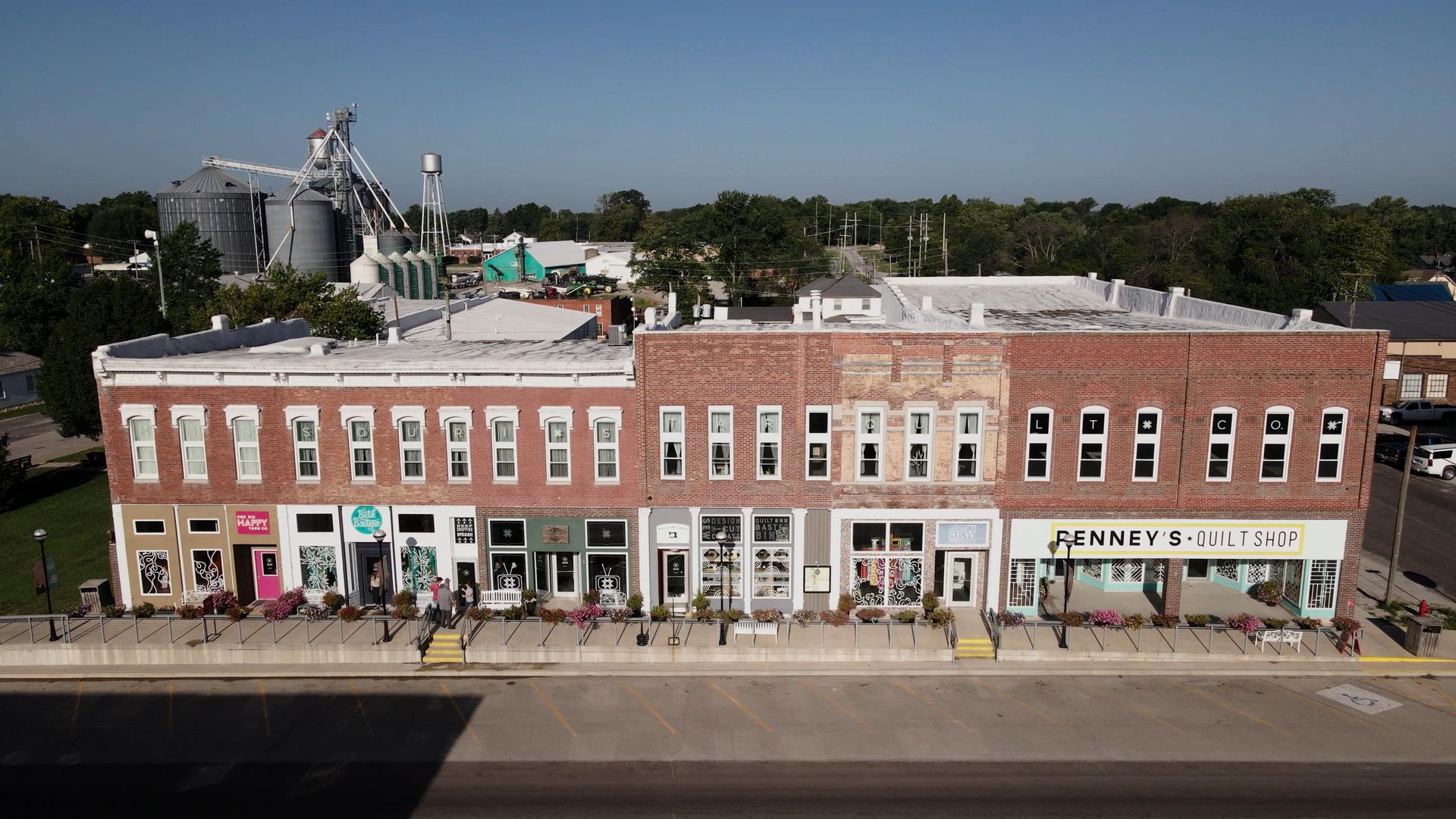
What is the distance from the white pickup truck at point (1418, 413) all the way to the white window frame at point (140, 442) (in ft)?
211

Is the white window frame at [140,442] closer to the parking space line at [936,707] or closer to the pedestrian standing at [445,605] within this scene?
the pedestrian standing at [445,605]

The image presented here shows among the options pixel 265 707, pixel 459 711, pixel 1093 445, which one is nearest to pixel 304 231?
pixel 265 707

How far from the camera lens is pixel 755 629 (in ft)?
83.9

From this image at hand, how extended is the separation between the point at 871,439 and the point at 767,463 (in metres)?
3.12

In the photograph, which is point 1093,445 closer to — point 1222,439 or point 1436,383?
point 1222,439

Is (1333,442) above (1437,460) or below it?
above

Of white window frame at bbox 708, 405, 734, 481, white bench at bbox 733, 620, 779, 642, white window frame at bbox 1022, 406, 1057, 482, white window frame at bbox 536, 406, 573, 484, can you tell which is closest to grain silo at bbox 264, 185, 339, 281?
white window frame at bbox 536, 406, 573, 484

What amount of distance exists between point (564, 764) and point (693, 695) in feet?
13.9

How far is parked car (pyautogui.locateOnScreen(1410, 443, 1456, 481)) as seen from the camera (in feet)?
142

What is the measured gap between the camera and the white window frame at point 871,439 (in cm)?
2633

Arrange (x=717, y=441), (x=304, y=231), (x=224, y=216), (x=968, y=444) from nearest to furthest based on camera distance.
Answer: (x=968, y=444), (x=717, y=441), (x=304, y=231), (x=224, y=216)

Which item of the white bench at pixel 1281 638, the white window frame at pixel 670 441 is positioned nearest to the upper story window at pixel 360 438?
the white window frame at pixel 670 441

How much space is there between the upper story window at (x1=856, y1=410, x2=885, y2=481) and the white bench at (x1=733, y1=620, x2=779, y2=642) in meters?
5.07

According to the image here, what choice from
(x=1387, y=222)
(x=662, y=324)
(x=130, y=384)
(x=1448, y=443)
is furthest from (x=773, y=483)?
(x=1387, y=222)
